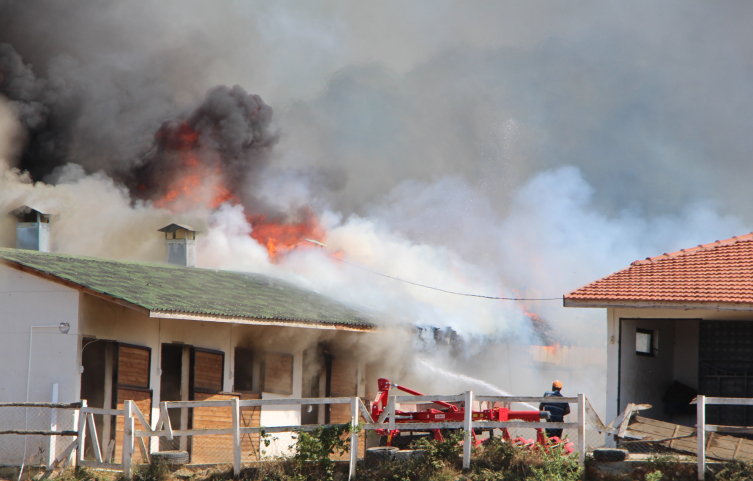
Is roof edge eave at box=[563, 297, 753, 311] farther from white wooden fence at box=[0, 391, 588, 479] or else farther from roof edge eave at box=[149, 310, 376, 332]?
roof edge eave at box=[149, 310, 376, 332]

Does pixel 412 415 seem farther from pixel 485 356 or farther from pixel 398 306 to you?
pixel 485 356

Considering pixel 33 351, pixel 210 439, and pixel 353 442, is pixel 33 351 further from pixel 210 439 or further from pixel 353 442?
pixel 353 442

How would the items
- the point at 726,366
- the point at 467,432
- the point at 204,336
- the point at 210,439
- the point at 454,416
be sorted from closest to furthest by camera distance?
the point at 467,432, the point at 454,416, the point at 726,366, the point at 210,439, the point at 204,336

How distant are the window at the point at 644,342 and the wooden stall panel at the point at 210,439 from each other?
8.07 meters

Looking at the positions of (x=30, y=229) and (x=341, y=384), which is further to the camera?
(x=341, y=384)

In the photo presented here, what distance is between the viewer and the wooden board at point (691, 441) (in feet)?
33.2

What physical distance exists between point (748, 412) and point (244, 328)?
31.9ft

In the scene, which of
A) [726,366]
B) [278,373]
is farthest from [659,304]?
[278,373]

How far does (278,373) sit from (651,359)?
7.73m

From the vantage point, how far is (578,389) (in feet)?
106

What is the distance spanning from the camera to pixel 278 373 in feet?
55.0

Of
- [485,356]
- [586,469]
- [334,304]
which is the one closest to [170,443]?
[334,304]

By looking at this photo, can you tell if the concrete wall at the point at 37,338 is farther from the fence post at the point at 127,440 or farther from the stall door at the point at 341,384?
the stall door at the point at 341,384

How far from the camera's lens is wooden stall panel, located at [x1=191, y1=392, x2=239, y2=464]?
563 inches
